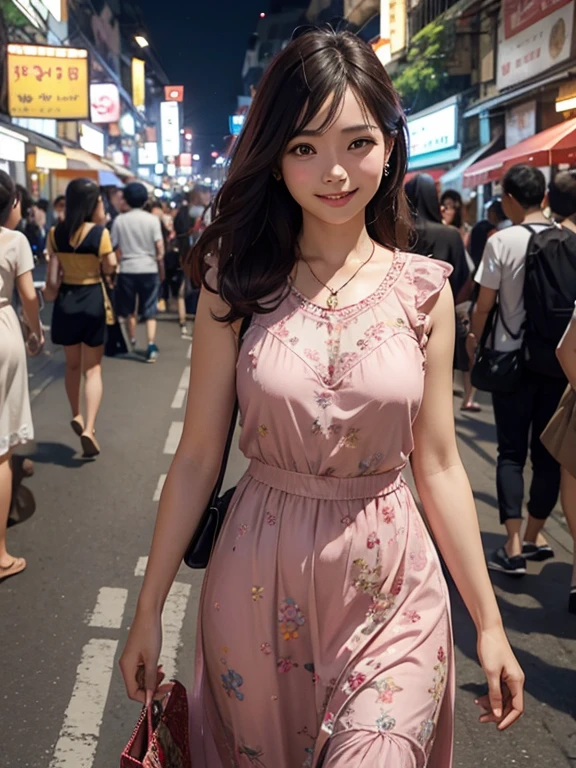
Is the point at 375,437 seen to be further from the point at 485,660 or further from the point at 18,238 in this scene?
the point at 18,238

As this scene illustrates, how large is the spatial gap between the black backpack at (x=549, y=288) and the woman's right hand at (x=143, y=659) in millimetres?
3308

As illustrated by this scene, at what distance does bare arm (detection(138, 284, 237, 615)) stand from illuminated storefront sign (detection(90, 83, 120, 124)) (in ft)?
126

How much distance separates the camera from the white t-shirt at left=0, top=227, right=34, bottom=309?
16.4 ft

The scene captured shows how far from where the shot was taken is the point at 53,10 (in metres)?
34.3

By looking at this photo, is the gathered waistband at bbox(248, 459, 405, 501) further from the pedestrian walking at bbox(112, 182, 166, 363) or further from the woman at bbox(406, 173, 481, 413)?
the pedestrian walking at bbox(112, 182, 166, 363)

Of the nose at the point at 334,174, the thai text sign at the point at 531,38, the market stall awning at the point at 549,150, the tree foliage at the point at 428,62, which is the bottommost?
the nose at the point at 334,174

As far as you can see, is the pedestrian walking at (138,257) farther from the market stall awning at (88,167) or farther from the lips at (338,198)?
the market stall awning at (88,167)

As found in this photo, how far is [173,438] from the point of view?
812cm

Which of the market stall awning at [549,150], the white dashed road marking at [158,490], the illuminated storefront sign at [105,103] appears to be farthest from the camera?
the illuminated storefront sign at [105,103]

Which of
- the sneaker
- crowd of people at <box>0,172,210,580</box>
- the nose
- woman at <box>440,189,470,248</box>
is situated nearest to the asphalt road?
crowd of people at <box>0,172,210,580</box>

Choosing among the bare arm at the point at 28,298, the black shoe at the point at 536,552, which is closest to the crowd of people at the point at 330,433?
the bare arm at the point at 28,298

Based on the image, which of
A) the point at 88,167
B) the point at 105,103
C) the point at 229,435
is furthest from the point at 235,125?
the point at 105,103

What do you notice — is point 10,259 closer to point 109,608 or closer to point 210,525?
point 109,608

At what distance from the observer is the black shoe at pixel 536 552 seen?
5398mm
